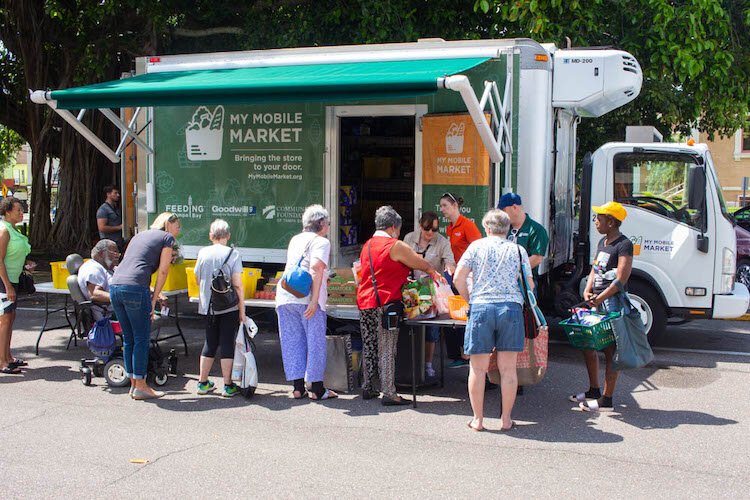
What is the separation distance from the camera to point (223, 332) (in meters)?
6.93

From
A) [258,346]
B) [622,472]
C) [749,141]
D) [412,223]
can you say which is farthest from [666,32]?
[749,141]

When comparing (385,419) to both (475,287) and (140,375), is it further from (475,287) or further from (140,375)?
(140,375)

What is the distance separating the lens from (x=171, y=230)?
23.7 feet

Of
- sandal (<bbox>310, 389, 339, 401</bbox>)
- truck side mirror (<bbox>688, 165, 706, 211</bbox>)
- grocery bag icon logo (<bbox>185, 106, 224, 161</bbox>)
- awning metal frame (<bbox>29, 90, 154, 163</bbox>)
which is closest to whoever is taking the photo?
sandal (<bbox>310, 389, 339, 401</bbox>)

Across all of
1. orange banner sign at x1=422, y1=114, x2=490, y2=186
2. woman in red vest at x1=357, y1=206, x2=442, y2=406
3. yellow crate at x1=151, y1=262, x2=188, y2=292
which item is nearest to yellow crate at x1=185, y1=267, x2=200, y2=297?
yellow crate at x1=151, y1=262, x2=188, y2=292

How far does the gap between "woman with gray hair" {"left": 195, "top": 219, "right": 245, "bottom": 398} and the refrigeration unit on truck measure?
61.9 inches

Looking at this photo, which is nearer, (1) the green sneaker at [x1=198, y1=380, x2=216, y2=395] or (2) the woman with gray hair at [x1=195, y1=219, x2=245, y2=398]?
(2) the woman with gray hair at [x1=195, y1=219, x2=245, y2=398]

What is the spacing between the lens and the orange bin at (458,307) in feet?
22.1

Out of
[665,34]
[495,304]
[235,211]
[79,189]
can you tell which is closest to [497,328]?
[495,304]

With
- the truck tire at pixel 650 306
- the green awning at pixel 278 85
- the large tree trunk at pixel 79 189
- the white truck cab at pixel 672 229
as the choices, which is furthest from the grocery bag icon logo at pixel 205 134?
the large tree trunk at pixel 79 189

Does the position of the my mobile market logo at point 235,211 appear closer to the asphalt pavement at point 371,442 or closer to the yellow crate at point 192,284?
the yellow crate at point 192,284

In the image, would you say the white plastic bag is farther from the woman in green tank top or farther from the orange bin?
the woman in green tank top

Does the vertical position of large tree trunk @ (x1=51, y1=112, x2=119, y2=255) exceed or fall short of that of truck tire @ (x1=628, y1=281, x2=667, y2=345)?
it exceeds it

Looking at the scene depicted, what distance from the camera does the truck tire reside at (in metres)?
8.62
